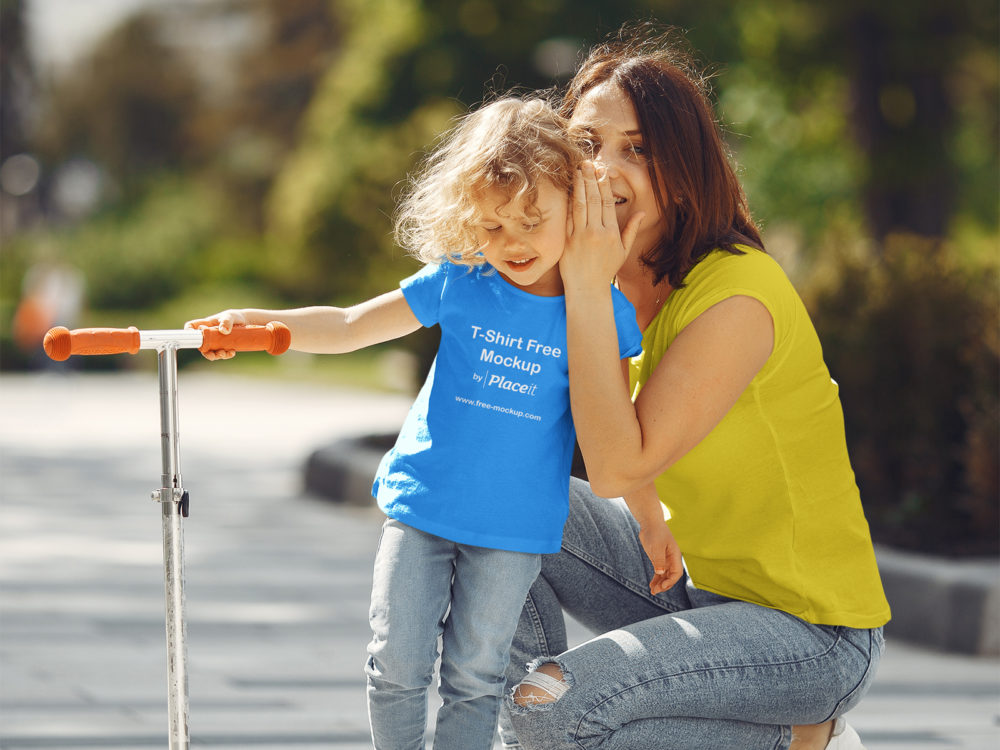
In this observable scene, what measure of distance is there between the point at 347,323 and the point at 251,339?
46 cm

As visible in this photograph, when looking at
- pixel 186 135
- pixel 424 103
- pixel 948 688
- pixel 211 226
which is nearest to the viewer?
pixel 948 688

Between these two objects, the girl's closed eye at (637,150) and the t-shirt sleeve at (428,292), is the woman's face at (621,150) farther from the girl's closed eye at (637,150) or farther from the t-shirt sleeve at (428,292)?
the t-shirt sleeve at (428,292)

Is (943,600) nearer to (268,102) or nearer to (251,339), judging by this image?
(251,339)

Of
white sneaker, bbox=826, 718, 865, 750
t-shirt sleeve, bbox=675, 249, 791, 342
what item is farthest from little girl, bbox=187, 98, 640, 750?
white sneaker, bbox=826, 718, 865, 750

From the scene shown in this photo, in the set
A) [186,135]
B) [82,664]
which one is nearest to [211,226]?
[186,135]

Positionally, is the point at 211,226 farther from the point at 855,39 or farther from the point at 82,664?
the point at 82,664

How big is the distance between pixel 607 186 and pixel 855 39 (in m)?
10.0

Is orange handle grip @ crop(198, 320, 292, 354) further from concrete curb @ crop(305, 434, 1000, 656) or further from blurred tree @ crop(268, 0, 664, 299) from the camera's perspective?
blurred tree @ crop(268, 0, 664, 299)

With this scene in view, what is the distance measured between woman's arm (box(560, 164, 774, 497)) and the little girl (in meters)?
0.06

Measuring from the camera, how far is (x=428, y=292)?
2.55m

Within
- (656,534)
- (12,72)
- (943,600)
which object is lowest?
(943,600)

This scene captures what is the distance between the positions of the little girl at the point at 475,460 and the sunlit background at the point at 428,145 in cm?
87

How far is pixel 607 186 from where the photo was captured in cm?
245

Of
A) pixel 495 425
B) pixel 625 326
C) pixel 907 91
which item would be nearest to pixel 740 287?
pixel 625 326
